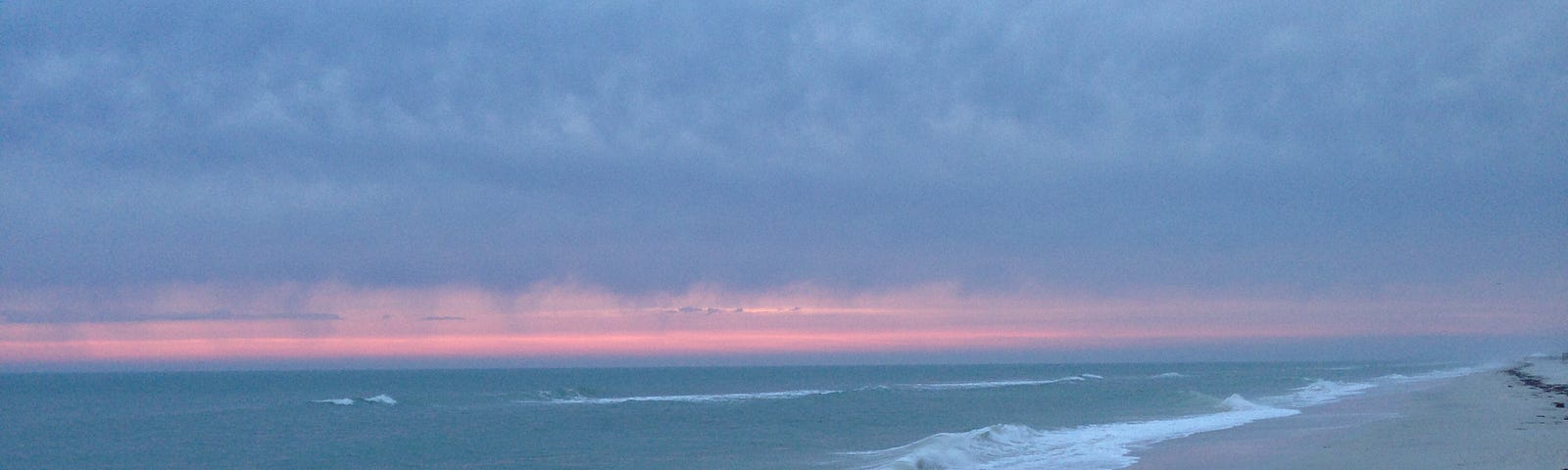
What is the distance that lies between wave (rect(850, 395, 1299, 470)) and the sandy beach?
1002mm

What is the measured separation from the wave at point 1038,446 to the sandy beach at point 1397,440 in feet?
3.29

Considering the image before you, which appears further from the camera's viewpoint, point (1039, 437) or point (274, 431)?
point (274, 431)

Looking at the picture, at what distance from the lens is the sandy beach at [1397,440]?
1975 centimetres

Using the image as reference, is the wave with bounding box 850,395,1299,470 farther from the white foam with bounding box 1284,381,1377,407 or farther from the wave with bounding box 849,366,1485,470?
the white foam with bounding box 1284,381,1377,407

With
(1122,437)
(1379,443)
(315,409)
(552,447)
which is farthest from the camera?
(315,409)

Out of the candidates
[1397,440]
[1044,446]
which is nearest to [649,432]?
[1044,446]

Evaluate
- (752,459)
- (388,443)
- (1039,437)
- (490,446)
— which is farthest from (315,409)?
(1039,437)

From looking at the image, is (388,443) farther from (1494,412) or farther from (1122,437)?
(1494,412)

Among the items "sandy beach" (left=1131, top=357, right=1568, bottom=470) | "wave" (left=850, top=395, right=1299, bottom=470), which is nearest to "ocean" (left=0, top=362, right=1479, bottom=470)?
"wave" (left=850, top=395, right=1299, bottom=470)

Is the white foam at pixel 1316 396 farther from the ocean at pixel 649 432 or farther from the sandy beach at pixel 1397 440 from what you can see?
the sandy beach at pixel 1397 440

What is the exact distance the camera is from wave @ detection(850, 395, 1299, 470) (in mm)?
23078

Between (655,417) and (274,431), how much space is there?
46.8ft

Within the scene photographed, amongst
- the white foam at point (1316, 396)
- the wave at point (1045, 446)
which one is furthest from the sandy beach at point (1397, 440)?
the white foam at point (1316, 396)

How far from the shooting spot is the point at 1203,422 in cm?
3491
